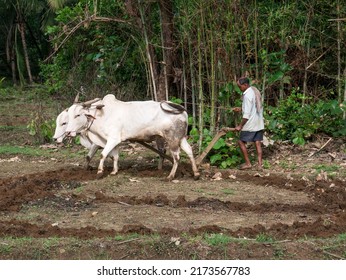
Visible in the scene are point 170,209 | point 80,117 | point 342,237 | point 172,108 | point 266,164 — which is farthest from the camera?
point 266,164

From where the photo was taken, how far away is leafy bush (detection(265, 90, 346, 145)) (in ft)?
38.2

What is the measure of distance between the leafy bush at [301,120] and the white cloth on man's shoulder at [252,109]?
1.16 meters

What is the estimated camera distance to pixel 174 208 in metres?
8.06

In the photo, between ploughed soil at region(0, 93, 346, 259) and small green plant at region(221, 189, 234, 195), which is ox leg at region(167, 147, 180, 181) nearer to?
ploughed soil at region(0, 93, 346, 259)

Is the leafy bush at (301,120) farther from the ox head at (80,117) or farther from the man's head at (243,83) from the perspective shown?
the ox head at (80,117)

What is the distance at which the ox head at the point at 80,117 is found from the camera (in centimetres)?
995

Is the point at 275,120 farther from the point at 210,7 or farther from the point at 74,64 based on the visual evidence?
the point at 74,64

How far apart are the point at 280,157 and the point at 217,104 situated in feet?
4.36

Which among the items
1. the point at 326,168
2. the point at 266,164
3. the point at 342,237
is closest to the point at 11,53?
the point at 266,164

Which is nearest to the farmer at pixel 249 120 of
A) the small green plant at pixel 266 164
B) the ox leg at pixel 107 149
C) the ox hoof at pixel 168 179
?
the small green plant at pixel 266 164

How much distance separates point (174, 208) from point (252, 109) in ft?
9.43

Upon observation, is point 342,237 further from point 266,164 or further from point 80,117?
point 80,117

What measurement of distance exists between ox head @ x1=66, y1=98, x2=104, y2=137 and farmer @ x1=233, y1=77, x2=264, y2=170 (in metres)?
2.05

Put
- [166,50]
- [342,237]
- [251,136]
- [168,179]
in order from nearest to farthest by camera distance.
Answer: [342,237], [168,179], [251,136], [166,50]
